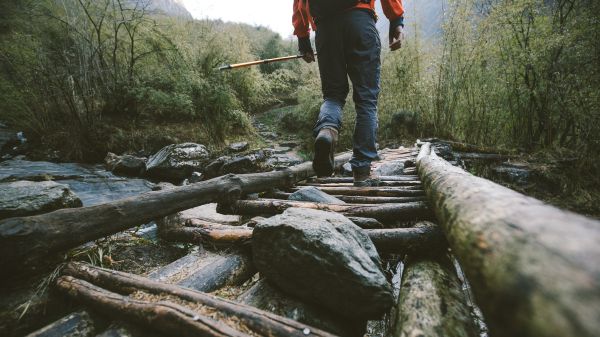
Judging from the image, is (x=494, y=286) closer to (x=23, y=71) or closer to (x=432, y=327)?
(x=432, y=327)

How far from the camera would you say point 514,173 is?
489 cm

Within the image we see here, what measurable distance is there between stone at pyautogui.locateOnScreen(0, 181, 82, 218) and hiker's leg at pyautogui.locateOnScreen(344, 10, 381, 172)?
2.13m

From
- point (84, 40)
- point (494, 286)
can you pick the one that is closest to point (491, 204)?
point (494, 286)

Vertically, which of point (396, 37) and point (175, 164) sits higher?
point (396, 37)

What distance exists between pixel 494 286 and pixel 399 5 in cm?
272

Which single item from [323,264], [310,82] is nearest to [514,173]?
[323,264]

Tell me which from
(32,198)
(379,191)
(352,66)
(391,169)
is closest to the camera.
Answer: (32,198)

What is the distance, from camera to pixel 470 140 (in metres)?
6.96

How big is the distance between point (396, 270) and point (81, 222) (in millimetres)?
1533

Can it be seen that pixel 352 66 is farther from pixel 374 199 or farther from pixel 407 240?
pixel 407 240

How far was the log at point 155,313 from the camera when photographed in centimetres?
79

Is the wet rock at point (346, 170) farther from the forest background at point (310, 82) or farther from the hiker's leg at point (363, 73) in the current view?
the forest background at point (310, 82)

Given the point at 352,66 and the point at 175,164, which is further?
the point at 175,164

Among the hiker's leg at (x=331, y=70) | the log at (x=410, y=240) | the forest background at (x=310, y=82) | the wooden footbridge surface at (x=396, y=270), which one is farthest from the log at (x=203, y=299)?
the forest background at (x=310, y=82)
